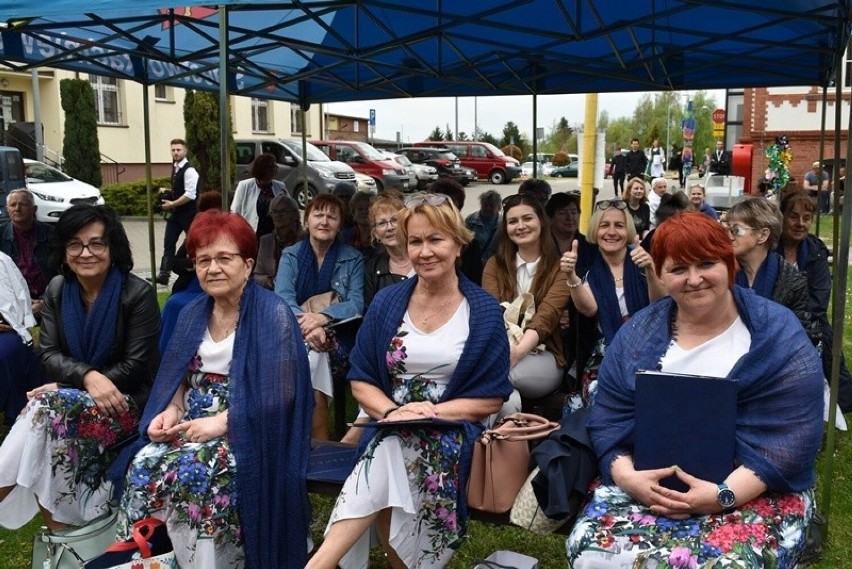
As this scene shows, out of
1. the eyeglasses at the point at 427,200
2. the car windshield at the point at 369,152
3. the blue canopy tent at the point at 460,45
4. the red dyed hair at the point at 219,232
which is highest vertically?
the blue canopy tent at the point at 460,45

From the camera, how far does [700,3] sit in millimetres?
4582

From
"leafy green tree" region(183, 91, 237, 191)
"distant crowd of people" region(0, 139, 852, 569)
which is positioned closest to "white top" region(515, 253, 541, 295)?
"distant crowd of people" region(0, 139, 852, 569)

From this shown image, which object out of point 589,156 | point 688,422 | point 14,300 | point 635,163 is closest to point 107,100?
point 635,163

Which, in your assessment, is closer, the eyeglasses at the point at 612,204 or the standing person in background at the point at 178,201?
the eyeglasses at the point at 612,204

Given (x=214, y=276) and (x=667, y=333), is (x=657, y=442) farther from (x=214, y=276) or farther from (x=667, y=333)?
(x=214, y=276)

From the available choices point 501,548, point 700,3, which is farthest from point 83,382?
point 700,3

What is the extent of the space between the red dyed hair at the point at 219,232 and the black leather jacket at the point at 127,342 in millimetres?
587

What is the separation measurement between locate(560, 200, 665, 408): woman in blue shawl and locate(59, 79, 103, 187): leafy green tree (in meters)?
21.6

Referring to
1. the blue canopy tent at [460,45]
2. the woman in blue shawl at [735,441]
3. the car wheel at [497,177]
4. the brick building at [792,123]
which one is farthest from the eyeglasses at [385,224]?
the car wheel at [497,177]

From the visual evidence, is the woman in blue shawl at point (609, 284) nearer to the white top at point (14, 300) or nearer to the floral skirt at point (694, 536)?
the floral skirt at point (694, 536)

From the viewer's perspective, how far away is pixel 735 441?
254 cm

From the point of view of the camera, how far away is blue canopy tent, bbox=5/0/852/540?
232 inches

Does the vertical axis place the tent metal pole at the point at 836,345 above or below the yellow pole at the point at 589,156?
below

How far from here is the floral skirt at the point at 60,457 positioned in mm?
3346
